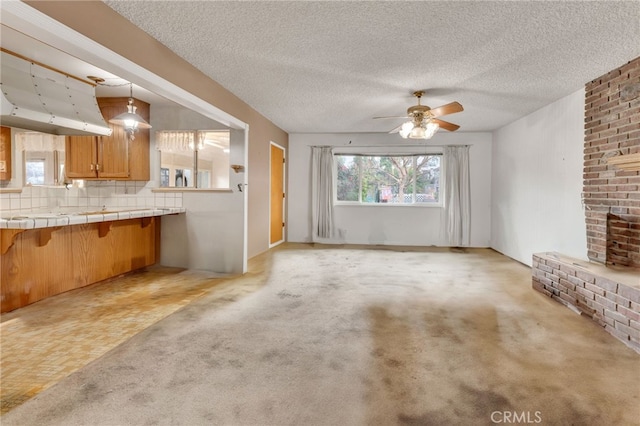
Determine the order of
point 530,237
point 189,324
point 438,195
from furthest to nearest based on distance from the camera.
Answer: point 438,195 → point 530,237 → point 189,324

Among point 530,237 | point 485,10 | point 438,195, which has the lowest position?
point 530,237

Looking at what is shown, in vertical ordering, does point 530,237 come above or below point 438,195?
below

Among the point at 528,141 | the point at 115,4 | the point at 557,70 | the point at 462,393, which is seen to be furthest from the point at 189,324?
the point at 528,141

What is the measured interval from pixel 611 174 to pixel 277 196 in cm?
518

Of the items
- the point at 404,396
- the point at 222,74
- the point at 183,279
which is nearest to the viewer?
the point at 404,396

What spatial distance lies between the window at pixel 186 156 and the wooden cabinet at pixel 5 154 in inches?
66.6

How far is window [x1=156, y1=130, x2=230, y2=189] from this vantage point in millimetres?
4762

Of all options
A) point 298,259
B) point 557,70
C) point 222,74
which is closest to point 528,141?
point 557,70

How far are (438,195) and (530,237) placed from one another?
7.14ft

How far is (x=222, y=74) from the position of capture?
12.0 ft

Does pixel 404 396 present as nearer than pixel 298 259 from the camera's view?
Yes

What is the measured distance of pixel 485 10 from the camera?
7.64ft

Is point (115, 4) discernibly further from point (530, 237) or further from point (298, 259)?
point (530, 237)

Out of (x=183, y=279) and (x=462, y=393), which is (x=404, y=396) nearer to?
(x=462, y=393)
